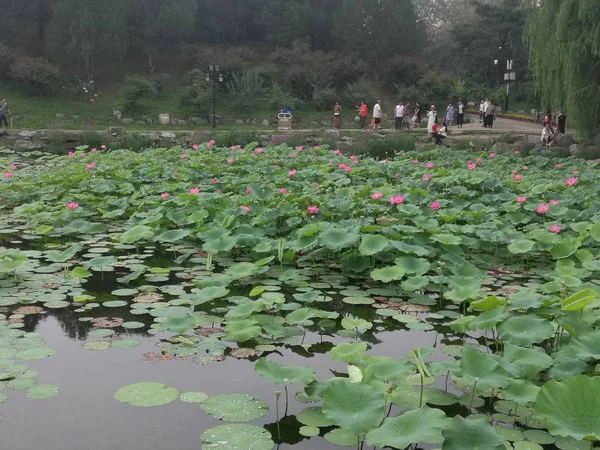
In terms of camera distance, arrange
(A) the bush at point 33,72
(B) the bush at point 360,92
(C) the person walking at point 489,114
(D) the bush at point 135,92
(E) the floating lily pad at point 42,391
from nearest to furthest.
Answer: (E) the floating lily pad at point 42,391
(C) the person walking at point 489,114
(D) the bush at point 135,92
(A) the bush at point 33,72
(B) the bush at point 360,92

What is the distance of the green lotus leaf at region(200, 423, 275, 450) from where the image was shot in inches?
73.8

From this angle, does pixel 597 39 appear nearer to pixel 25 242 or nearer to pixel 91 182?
pixel 91 182

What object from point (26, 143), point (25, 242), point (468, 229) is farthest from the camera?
point (26, 143)

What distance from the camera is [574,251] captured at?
366 cm

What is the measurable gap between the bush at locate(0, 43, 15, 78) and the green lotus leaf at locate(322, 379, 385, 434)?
84.1 ft

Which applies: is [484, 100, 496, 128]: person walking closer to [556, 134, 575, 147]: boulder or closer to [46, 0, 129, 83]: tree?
[556, 134, 575, 147]: boulder

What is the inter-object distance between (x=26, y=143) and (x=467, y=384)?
1507 cm

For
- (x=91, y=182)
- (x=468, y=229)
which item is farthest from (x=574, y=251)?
(x=91, y=182)

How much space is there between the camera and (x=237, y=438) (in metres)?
1.92

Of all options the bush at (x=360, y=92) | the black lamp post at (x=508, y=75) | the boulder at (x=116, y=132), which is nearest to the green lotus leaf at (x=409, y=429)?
the boulder at (x=116, y=132)

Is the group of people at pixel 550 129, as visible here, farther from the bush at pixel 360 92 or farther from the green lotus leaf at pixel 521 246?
the bush at pixel 360 92

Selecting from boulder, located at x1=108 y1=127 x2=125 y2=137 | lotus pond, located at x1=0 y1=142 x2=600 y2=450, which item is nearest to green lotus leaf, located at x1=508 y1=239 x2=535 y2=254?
lotus pond, located at x1=0 y1=142 x2=600 y2=450

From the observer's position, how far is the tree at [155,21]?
2839 centimetres

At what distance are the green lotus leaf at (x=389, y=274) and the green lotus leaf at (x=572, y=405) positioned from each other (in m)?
1.54
